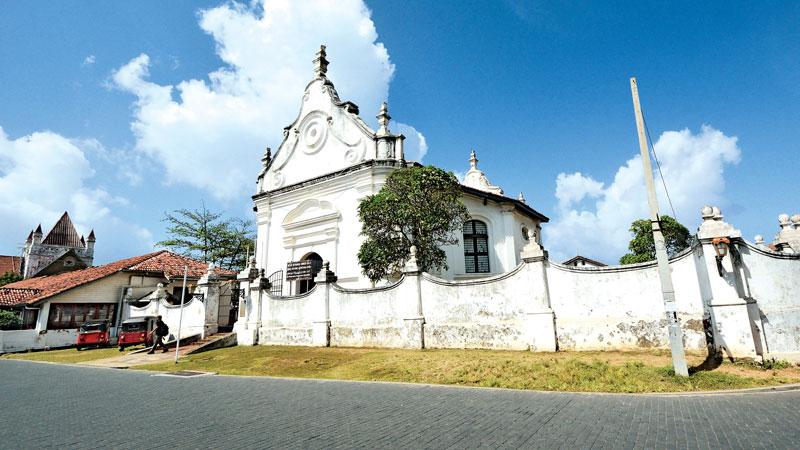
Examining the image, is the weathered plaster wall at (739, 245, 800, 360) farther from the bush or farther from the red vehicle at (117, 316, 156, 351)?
the bush

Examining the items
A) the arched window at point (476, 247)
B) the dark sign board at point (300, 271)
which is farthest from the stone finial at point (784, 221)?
the dark sign board at point (300, 271)

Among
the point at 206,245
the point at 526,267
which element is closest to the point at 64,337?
the point at 206,245

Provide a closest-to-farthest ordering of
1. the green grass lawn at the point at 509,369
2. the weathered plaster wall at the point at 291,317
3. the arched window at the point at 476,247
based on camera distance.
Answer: the green grass lawn at the point at 509,369 → the weathered plaster wall at the point at 291,317 → the arched window at the point at 476,247

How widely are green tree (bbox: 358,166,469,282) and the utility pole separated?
7.35 meters

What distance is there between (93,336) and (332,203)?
15.5 m

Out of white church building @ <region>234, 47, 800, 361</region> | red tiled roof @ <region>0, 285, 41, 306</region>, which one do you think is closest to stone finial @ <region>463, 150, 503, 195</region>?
white church building @ <region>234, 47, 800, 361</region>

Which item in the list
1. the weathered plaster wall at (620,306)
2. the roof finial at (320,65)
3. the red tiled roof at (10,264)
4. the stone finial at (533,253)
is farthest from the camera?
the red tiled roof at (10,264)

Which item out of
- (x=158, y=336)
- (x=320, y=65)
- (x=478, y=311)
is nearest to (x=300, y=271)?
(x=158, y=336)

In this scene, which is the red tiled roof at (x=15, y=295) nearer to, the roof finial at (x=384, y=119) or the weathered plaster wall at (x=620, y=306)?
the roof finial at (x=384, y=119)

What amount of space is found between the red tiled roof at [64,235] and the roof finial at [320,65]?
173 ft

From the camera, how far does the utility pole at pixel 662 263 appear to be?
26.2 feet

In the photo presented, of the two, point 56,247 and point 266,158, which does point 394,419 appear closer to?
point 266,158

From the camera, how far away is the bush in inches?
980

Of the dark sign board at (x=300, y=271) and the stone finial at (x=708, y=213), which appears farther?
the dark sign board at (x=300, y=271)
